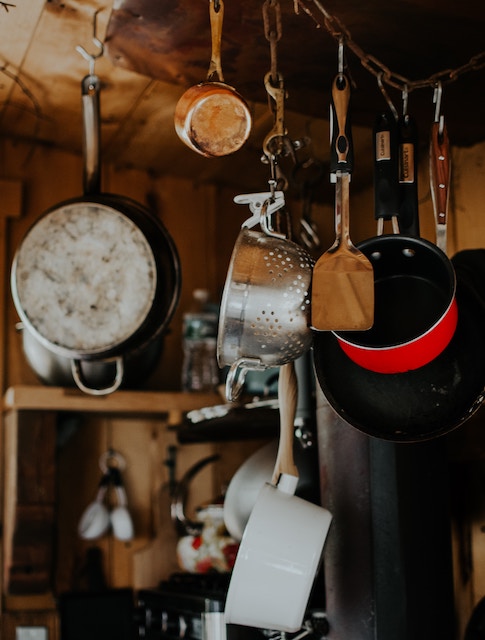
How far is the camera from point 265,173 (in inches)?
99.0

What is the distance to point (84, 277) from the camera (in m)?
1.79

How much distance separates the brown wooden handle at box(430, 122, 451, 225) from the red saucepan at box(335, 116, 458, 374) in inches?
1.1

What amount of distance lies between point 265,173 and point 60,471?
3.04 feet

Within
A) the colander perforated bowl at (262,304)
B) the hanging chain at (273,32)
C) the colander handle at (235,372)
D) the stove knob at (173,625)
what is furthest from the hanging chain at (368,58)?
the stove knob at (173,625)

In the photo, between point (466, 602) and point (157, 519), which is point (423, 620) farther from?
point (157, 519)

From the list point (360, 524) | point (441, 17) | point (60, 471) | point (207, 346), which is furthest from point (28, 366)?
point (441, 17)

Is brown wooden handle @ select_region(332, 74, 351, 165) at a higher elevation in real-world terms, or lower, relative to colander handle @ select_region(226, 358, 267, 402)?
higher

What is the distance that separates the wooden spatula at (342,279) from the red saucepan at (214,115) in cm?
15

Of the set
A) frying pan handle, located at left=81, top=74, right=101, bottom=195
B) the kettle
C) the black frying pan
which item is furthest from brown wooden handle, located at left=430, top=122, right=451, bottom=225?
the kettle

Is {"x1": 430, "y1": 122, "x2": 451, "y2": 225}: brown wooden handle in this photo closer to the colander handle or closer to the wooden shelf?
the colander handle

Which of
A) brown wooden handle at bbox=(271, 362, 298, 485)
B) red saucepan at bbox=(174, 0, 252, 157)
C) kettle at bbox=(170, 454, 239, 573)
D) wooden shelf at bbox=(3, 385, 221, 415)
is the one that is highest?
red saucepan at bbox=(174, 0, 252, 157)

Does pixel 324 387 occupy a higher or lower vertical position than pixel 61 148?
lower

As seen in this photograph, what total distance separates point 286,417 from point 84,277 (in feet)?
1.63

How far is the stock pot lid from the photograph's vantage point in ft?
5.69
